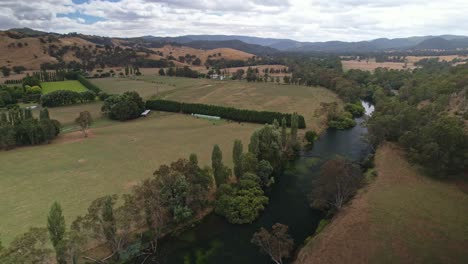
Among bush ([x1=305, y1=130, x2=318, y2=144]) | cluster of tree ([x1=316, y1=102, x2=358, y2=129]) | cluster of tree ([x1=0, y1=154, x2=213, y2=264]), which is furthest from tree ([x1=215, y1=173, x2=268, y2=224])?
cluster of tree ([x1=316, y1=102, x2=358, y2=129])

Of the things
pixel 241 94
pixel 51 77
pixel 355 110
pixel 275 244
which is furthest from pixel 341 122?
pixel 51 77

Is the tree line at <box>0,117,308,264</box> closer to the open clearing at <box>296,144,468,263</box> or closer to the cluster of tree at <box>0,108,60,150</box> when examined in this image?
the open clearing at <box>296,144,468,263</box>

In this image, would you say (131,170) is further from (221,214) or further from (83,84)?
(83,84)

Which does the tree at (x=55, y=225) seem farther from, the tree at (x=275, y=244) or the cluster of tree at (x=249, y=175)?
the tree at (x=275, y=244)

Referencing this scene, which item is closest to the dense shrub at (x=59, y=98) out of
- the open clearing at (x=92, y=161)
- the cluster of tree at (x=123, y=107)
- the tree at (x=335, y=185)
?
the cluster of tree at (x=123, y=107)

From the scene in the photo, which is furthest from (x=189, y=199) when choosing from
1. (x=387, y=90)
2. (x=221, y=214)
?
(x=387, y=90)

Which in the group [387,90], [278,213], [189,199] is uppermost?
[387,90]

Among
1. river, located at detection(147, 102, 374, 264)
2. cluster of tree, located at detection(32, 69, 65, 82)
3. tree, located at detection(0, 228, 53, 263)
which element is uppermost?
cluster of tree, located at detection(32, 69, 65, 82)
